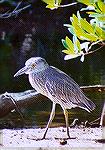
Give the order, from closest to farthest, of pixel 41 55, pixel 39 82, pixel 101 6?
pixel 101 6, pixel 39 82, pixel 41 55

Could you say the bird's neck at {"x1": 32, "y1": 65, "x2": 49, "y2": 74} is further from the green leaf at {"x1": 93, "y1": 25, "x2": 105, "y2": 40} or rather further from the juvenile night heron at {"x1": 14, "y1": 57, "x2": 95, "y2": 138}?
the green leaf at {"x1": 93, "y1": 25, "x2": 105, "y2": 40}

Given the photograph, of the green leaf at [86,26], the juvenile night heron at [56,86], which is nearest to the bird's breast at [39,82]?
the juvenile night heron at [56,86]

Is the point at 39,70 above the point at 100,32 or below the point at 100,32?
below

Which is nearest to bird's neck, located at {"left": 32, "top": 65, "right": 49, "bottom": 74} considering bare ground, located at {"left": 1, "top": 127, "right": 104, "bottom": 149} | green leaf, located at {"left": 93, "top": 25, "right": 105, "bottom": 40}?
bare ground, located at {"left": 1, "top": 127, "right": 104, "bottom": 149}

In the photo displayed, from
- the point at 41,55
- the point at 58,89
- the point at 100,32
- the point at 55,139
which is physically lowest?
the point at 41,55

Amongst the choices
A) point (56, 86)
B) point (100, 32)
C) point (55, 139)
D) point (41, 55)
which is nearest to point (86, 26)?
point (100, 32)

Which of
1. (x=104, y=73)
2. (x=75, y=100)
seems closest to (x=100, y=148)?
(x=75, y=100)

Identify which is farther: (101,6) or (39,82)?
(39,82)

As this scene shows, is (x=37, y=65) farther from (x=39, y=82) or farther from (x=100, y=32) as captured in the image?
(x=100, y=32)

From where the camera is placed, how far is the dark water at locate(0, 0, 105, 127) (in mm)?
3379

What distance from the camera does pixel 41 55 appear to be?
740 centimetres

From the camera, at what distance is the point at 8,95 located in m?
3.06

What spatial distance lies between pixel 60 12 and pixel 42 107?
6388mm

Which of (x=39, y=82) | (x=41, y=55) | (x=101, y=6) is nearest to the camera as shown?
(x=101, y=6)
